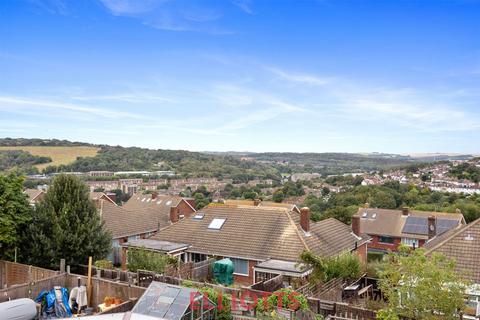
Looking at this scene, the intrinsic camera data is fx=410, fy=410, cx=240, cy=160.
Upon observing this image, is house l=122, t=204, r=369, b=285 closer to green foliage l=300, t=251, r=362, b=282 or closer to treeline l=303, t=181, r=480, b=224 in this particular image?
green foliage l=300, t=251, r=362, b=282

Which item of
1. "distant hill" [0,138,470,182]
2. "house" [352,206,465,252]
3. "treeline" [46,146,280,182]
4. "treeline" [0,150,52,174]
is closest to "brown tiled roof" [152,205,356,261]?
"house" [352,206,465,252]

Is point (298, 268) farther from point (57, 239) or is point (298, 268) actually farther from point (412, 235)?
point (412, 235)

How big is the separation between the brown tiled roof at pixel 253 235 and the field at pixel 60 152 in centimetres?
8731

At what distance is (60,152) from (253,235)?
109060 millimetres

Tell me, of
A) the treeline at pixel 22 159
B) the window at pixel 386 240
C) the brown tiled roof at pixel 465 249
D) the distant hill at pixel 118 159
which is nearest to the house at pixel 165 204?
the window at pixel 386 240

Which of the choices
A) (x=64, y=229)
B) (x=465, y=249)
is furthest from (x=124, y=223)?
(x=465, y=249)

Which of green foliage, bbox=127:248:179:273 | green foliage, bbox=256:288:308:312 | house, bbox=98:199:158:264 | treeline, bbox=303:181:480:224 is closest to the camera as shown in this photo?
green foliage, bbox=256:288:308:312

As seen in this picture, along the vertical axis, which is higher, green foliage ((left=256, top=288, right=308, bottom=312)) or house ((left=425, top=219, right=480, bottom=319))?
house ((left=425, top=219, right=480, bottom=319))

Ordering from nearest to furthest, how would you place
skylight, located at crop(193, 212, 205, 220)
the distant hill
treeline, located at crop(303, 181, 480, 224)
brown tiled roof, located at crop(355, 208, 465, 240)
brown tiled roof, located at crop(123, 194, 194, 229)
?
1. skylight, located at crop(193, 212, 205, 220)
2. brown tiled roof, located at crop(123, 194, 194, 229)
3. brown tiled roof, located at crop(355, 208, 465, 240)
4. treeline, located at crop(303, 181, 480, 224)
5. the distant hill

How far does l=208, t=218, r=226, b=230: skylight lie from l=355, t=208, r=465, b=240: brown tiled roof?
27076mm

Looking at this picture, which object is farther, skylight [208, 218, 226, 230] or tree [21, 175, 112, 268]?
skylight [208, 218, 226, 230]

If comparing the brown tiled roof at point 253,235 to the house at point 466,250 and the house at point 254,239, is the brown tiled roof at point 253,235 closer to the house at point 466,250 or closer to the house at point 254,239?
the house at point 254,239

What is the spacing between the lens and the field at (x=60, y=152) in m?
110

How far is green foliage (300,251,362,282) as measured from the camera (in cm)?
1888
